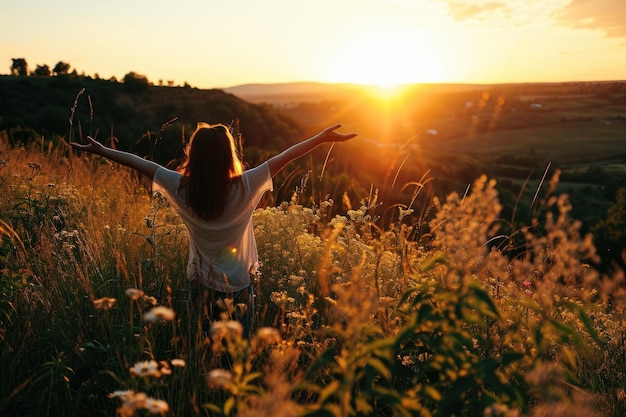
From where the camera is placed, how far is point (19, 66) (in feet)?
142

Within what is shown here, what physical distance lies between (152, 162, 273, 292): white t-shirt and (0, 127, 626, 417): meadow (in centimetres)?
25

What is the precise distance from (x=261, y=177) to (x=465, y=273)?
1934mm

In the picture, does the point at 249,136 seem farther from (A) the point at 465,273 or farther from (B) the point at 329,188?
(A) the point at 465,273

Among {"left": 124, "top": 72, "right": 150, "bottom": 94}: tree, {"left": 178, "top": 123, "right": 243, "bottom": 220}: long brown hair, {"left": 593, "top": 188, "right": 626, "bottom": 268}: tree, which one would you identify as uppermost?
{"left": 124, "top": 72, "right": 150, "bottom": 94}: tree

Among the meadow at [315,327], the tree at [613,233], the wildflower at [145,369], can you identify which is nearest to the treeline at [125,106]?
the tree at [613,233]

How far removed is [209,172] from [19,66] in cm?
4738

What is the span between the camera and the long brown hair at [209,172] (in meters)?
3.30

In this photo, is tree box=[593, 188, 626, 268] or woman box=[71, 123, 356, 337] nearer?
woman box=[71, 123, 356, 337]

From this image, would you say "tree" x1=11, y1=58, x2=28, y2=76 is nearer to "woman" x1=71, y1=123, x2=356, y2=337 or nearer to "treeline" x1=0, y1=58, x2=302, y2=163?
"treeline" x1=0, y1=58, x2=302, y2=163

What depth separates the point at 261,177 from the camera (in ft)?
11.6

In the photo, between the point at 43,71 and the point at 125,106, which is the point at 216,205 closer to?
the point at 125,106

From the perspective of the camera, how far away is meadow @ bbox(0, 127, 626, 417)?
68.8 inches

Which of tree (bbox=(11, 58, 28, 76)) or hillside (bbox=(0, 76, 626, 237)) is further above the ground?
tree (bbox=(11, 58, 28, 76))

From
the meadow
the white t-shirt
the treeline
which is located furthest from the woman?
the treeline
